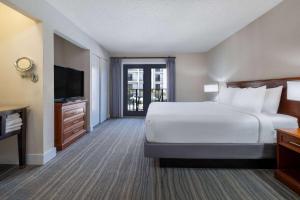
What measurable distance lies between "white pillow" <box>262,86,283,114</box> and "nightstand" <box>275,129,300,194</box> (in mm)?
788

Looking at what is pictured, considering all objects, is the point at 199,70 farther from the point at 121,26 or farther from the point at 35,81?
the point at 35,81

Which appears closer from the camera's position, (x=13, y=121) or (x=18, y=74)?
(x=13, y=121)

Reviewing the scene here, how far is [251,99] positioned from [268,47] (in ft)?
3.03

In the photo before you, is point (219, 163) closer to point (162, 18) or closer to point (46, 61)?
point (162, 18)

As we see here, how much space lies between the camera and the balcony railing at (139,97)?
773cm

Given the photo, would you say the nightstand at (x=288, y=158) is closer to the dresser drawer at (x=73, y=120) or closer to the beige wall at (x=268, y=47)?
the beige wall at (x=268, y=47)

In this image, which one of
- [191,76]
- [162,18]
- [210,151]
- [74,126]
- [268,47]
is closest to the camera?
[210,151]

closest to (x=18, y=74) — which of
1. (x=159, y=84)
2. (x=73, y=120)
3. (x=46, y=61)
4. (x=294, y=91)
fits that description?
(x=46, y=61)

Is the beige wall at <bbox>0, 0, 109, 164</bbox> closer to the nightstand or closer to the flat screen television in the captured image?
the flat screen television

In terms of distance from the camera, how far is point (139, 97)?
7742 millimetres

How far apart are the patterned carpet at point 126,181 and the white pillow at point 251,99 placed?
1.04m

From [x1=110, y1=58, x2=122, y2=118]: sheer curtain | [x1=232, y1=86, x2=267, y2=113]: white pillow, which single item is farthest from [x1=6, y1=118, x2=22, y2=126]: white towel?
[x1=110, y1=58, x2=122, y2=118]: sheer curtain

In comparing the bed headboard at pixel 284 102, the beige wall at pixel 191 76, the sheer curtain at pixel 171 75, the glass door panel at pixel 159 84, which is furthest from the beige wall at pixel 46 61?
the beige wall at pixel 191 76

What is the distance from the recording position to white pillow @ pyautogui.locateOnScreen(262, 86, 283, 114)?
3051 mm
